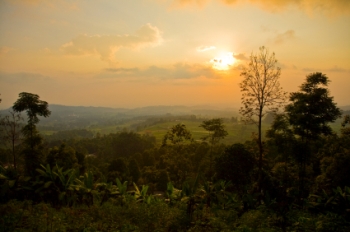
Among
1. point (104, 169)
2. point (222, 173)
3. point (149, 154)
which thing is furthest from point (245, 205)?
point (149, 154)

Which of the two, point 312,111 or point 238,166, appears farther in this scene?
point 238,166

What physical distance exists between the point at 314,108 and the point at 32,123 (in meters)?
19.3

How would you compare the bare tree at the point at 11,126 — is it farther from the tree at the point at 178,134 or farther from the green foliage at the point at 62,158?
the tree at the point at 178,134

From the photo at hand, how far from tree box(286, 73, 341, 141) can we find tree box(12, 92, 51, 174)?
1753 centimetres

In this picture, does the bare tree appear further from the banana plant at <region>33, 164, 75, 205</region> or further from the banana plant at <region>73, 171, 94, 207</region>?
the banana plant at <region>73, 171, 94, 207</region>

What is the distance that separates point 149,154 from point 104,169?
999 centimetres

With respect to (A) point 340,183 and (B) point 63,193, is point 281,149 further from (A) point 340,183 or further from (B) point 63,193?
(B) point 63,193

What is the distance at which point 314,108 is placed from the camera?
37.9ft

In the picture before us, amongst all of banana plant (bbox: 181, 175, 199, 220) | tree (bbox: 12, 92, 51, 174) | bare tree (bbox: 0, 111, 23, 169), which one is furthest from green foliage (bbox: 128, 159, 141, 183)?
banana plant (bbox: 181, 175, 199, 220)

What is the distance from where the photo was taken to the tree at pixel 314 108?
1143 cm

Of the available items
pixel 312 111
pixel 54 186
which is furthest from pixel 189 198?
pixel 312 111

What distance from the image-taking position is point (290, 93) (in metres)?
12.7

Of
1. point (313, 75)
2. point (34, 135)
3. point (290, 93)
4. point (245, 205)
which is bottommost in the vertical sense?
point (245, 205)

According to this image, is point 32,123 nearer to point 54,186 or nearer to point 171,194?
point 54,186
